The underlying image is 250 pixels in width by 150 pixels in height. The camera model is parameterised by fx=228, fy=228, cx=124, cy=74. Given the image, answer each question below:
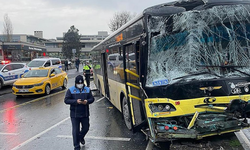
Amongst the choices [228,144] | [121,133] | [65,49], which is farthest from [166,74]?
[65,49]

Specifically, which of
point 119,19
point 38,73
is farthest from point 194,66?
point 119,19

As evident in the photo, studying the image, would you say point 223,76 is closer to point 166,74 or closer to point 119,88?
point 166,74

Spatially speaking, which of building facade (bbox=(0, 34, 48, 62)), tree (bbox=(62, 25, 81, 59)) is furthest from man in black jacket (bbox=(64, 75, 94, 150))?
tree (bbox=(62, 25, 81, 59))

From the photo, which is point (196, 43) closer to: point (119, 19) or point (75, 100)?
point (75, 100)

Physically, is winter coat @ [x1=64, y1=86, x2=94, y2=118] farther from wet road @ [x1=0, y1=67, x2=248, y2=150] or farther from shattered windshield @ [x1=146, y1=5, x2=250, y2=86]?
shattered windshield @ [x1=146, y1=5, x2=250, y2=86]

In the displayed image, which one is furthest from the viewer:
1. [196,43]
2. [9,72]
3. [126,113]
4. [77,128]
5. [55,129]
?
[9,72]

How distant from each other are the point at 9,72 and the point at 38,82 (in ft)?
16.6

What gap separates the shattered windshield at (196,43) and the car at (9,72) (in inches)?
557

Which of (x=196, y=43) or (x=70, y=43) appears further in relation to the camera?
(x=70, y=43)

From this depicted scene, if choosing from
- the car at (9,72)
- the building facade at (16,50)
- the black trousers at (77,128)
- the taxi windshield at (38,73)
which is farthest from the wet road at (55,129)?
the building facade at (16,50)

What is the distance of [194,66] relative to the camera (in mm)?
4465

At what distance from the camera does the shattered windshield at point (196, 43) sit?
4383 millimetres

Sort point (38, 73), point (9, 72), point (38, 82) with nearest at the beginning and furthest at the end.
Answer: point (38, 82), point (38, 73), point (9, 72)

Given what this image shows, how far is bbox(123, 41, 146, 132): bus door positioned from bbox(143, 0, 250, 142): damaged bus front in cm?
52
